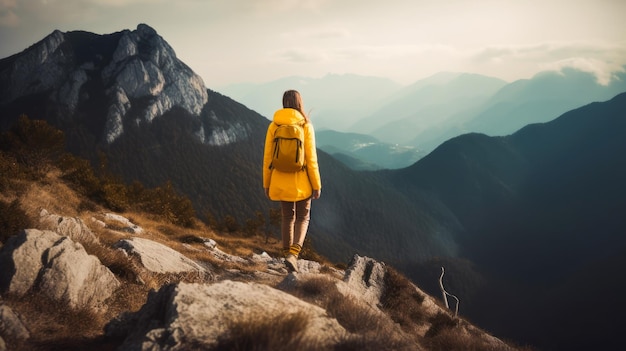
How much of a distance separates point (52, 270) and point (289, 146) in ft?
15.4

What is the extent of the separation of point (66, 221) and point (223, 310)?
255 inches

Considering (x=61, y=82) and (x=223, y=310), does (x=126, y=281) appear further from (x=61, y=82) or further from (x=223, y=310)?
(x=61, y=82)

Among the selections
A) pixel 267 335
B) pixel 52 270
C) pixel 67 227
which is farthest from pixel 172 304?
pixel 67 227

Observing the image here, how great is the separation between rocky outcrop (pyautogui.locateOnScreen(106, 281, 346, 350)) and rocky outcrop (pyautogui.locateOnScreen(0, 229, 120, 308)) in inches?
51.3

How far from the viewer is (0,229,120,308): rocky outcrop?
4836 mm

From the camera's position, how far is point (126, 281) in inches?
270

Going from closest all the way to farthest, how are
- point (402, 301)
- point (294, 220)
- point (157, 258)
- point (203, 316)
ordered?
1. point (203, 316)
2. point (294, 220)
3. point (157, 258)
4. point (402, 301)

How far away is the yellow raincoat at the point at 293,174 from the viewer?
298 inches

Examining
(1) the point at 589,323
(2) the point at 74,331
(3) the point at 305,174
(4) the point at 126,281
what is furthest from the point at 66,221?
(1) the point at 589,323

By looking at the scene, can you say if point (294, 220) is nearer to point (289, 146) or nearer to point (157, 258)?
point (289, 146)

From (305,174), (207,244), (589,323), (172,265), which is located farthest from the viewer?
(589,323)

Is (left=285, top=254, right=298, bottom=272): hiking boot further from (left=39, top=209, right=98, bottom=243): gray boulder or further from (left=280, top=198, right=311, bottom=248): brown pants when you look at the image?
(left=39, top=209, right=98, bottom=243): gray boulder

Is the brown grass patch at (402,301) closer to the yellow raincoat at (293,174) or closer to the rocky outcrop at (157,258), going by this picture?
the yellow raincoat at (293,174)

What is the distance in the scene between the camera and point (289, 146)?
24.4 ft
